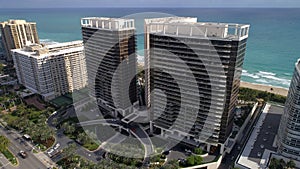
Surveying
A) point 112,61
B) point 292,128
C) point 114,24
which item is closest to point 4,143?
point 112,61

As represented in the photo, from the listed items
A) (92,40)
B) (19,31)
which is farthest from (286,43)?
(19,31)

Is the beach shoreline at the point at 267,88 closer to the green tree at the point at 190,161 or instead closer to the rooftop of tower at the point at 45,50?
the green tree at the point at 190,161

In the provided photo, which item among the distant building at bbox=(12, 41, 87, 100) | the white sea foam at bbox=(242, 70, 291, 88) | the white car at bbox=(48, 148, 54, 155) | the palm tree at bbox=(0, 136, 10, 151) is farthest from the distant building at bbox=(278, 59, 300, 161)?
the distant building at bbox=(12, 41, 87, 100)

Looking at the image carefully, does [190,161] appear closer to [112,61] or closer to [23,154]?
[112,61]

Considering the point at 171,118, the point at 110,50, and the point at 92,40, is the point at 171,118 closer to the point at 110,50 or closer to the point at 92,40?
the point at 110,50

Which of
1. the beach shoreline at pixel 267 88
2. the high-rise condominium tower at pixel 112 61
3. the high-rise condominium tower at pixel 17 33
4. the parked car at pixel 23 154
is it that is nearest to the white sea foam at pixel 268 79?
the beach shoreline at pixel 267 88

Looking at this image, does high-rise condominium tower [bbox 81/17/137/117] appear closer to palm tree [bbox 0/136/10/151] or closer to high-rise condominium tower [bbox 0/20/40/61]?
palm tree [bbox 0/136/10/151]
